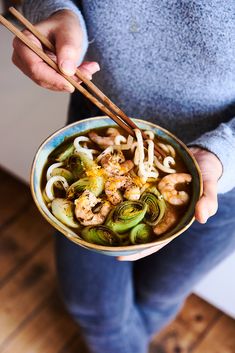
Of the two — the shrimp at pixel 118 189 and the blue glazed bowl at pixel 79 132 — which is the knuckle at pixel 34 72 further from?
the shrimp at pixel 118 189

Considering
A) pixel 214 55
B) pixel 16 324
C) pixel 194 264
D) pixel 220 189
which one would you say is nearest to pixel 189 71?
pixel 214 55

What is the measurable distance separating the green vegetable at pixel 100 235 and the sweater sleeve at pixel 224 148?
0.64 ft

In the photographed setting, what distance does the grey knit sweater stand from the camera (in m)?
0.67

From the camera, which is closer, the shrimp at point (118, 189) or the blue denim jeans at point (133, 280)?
the shrimp at point (118, 189)

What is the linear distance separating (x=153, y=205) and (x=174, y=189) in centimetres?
4

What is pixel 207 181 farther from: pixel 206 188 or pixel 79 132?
pixel 79 132

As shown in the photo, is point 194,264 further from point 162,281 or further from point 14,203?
point 14,203

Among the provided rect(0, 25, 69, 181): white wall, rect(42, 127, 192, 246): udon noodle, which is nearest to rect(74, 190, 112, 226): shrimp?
rect(42, 127, 192, 246): udon noodle

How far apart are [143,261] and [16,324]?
49 centimetres

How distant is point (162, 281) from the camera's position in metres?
1.02

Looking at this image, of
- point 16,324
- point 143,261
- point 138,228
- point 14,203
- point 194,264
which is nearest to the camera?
point 138,228

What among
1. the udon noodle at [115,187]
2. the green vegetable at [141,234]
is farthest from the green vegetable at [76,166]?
the green vegetable at [141,234]

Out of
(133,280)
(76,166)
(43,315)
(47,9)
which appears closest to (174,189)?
(76,166)

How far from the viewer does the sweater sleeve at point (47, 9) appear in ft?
2.43
